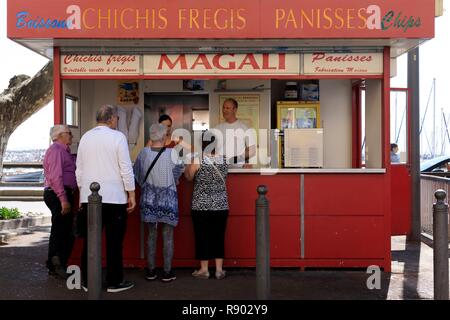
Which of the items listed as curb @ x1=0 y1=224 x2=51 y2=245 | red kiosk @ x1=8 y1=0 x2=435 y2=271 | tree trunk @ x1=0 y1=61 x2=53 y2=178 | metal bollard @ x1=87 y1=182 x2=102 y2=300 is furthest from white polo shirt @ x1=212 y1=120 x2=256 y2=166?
tree trunk @ x1=0 y1=61 x2=53 y2=178

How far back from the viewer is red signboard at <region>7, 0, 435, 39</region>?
265 inches

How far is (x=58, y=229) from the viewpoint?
682 centimetres

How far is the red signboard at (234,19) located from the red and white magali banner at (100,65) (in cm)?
44

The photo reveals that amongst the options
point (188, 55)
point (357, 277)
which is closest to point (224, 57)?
point (188, 55)

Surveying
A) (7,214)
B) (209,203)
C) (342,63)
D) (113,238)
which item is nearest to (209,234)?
(209,203)

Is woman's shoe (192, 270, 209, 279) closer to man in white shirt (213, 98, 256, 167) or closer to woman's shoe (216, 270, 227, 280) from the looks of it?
woman's shoe (216, 270, 227, 280)

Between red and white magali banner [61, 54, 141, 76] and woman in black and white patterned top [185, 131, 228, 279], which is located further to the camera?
red and white magali banner [61, 54, 141, 76]

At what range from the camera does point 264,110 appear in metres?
8.73

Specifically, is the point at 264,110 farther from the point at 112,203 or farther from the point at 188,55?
the point at 112,203

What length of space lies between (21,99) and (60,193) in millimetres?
6993

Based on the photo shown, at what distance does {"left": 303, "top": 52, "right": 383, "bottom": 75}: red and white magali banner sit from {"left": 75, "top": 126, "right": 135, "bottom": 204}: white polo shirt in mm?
2522

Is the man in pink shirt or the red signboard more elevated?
the red signboard

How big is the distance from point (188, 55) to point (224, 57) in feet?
1.43
